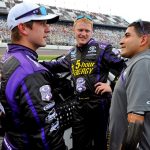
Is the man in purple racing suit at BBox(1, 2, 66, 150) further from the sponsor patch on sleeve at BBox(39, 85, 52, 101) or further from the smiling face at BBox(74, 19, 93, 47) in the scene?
the smiling face at BBox(74, 19, 93, 47)

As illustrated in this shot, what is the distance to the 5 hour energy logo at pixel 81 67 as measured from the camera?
12.6ft

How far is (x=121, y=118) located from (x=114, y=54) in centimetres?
161

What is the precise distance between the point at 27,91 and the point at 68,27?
5027cm

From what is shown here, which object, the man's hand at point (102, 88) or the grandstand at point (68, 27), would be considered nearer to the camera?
the man's hand at point (102, 88)

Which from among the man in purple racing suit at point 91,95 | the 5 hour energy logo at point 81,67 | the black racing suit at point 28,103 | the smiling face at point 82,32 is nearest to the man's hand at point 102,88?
the man in purple racing suit at point 91,95

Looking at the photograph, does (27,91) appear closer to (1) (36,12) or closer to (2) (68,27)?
(1) (36,12)

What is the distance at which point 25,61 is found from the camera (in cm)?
217

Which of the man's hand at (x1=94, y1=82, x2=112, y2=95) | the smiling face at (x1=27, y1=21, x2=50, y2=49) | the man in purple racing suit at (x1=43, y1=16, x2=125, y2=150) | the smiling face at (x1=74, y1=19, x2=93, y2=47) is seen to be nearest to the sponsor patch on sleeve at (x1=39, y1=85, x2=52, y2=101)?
the smiling face at (x1=27, y1=21, x2=50, y2=49)

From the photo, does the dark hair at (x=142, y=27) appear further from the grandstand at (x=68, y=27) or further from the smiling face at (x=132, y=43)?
the grandstand at (x=68, y=27)

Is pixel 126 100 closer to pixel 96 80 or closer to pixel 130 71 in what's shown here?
pixel 130 71

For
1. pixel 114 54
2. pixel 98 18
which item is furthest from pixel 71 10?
pixel 114 54

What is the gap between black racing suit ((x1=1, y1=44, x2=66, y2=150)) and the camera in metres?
2.10

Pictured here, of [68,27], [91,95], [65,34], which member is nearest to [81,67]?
[91,95]

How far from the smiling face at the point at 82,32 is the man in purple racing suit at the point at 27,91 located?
1.61 metres
